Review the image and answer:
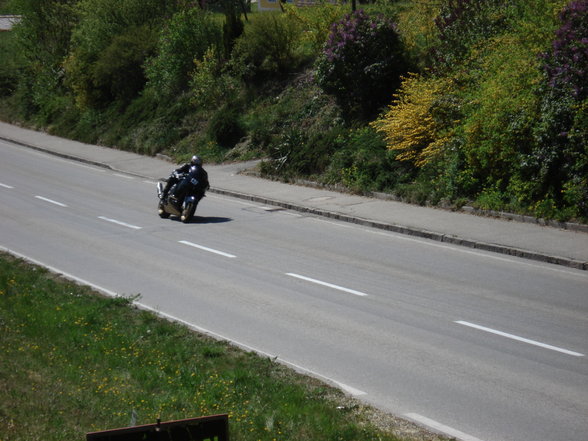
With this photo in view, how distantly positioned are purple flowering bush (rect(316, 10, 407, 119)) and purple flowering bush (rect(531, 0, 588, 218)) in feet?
26.0

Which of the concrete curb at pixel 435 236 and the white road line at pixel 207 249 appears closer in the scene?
the concrete curb at pixel 435 236

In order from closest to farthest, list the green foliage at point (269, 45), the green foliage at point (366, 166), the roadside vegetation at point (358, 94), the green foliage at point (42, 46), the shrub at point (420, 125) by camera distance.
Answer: the roadside vegetation at point (358, 94)
the shrub at point (420, 125)
the green foliage at point (366, 166)
the green foliage at point (269, 45)
the green foliage at point (42, 46)

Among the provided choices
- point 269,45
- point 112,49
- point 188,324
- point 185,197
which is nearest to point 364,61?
point 185,197

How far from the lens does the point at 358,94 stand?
2595 cm

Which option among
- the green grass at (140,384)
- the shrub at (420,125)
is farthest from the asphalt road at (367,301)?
the shrub at (420,125)

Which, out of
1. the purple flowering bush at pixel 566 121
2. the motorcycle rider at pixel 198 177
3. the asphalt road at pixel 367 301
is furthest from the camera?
the motorcycle rider at pixel 198 177

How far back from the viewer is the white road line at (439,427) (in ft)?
22.6

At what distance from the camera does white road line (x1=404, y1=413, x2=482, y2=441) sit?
22.6 feet

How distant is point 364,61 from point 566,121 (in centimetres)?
948

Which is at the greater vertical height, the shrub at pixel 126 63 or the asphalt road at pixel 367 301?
the shrub at pixel 126 63

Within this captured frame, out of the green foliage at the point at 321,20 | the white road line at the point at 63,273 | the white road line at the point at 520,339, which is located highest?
the green foliage at the point at 321,20

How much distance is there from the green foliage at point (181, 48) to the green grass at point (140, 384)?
27.4 meters

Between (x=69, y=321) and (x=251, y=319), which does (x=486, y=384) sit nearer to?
(x=251, y=319)

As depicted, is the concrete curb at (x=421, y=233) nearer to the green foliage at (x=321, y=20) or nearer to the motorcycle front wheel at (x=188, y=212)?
the motorcycle front wheel at (x=188, y=212)
